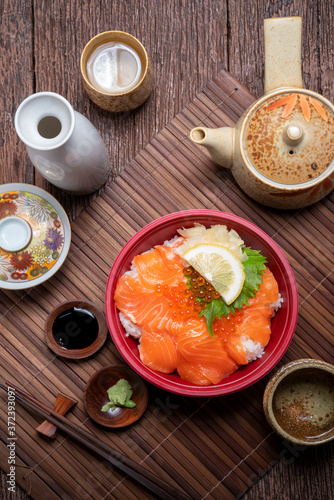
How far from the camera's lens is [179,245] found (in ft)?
7.00

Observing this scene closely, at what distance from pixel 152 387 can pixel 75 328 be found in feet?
1.69

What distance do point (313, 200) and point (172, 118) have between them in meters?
0.91

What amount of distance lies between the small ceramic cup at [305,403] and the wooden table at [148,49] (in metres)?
1.45

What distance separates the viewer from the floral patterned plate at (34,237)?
2.21m

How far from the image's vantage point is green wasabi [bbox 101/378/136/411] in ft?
7.02

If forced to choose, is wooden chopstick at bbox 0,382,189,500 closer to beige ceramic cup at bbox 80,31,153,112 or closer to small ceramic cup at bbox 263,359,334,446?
small ceramic cup at bbox 263,359,334,446

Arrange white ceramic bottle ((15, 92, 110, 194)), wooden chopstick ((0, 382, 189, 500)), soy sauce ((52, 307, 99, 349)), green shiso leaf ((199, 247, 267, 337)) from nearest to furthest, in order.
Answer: white ceramic bottle ((15, 92, 110, 194)), green shiso leaf ((199, 247, 267, 337)), wooden chopstick ((0, 382, 189, 500)), soy sauce ((52, 307, 99, 349))

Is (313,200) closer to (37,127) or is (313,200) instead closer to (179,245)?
(179,245)

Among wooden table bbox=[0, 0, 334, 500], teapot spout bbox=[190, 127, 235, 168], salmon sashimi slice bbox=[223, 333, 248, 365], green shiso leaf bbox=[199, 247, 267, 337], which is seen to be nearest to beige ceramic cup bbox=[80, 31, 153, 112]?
wooden table bbox=[0, 0, 334, 500]

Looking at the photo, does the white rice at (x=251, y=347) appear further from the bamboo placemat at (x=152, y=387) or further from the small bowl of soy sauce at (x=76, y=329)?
the small bowl of soy sauce at (x=76, y=329)

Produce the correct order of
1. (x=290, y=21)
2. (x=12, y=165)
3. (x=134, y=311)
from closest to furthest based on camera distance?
(x=290, y=21)
(x=134, y=311)
(x=12, y=165)

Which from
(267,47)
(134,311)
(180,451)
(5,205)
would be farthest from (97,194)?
(180,451)

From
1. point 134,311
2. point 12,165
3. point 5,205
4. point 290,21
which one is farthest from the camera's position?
point 12,165

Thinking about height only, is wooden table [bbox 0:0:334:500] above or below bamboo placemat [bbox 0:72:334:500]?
above
